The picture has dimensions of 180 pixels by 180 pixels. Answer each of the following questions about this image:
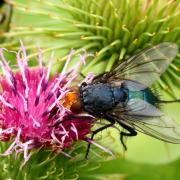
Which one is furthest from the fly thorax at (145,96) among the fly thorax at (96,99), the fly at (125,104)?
the fly thorax at (96,99)

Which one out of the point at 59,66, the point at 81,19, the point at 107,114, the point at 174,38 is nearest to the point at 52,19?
the point at 81,19

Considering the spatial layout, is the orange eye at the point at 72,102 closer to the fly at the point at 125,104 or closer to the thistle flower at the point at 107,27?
the fly at the point at 125,104

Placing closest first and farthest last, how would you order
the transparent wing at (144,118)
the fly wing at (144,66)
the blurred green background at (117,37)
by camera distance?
the transparent wing at (144,118) < the fly wing at (144,66) < the blurred green background at (117,37)

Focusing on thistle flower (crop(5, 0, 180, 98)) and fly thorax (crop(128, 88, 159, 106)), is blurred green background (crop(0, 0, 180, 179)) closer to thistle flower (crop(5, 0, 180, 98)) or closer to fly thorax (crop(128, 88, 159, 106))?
thistle flower (crop(5, 0, 180, 98))

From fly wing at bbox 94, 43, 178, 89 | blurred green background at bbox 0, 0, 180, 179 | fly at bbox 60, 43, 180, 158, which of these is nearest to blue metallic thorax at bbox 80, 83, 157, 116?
fly at bbox 60, 43, 180, 158

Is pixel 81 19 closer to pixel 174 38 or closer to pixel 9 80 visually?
pixel 174 38

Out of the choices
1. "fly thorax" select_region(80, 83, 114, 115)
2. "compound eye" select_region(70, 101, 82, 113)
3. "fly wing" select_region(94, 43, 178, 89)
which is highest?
"fly wing" select_region(94, 43, 178, 89)

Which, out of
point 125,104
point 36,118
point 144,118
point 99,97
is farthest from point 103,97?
point 36,118
